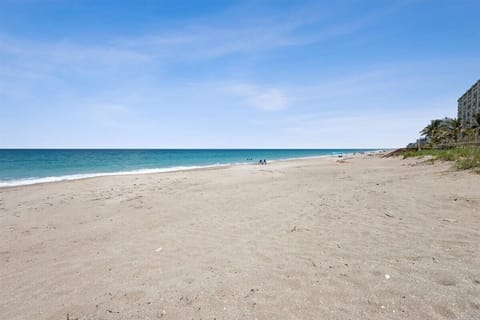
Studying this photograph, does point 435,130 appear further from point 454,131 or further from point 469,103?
point 469,103

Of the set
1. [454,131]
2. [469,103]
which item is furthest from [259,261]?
[469,103]

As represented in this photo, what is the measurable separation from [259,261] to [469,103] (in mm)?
91707

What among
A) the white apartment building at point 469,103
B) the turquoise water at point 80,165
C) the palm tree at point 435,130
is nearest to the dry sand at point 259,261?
the turquoise water at point 80,165

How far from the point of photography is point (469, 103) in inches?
2758

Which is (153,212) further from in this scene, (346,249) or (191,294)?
(346,249)

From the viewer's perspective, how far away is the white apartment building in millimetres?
62953

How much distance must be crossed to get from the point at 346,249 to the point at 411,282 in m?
1.22

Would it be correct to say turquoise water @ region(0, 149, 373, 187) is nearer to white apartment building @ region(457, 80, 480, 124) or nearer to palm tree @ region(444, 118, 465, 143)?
palm tree @ region(444, 118, 465, 143)

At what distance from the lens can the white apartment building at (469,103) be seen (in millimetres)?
62953

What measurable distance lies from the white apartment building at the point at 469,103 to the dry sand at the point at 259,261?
69470 mm

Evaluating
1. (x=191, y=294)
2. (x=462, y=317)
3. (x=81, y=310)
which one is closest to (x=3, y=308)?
(x=81, y=310)

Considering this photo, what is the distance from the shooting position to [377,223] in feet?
18.3

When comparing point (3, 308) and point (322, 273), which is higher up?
point (322, 273)

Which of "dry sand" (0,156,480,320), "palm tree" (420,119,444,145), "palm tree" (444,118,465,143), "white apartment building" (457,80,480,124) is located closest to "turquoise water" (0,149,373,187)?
"dry sand" (0,156,480,320)
